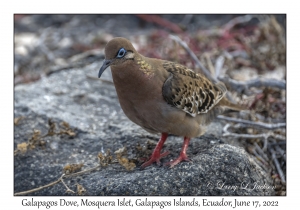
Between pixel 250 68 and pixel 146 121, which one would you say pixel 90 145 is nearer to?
pixel 146 121

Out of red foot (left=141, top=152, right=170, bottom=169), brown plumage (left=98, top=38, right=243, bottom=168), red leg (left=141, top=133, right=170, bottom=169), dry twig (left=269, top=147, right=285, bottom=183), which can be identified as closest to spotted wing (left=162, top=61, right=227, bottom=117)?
brown plumage (left=98, top=38, right=243, bottom=168)

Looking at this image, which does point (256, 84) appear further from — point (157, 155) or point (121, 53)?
point (121, 53)

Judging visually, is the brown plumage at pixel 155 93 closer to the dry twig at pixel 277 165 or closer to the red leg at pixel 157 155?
the red leg at pixel 157 155

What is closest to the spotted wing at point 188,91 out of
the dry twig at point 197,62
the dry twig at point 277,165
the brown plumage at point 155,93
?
the brown plumage at point 155,93

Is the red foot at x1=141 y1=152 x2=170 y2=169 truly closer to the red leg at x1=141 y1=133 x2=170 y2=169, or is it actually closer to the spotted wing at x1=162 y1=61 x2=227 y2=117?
the red leg at x1=141 y1=133 x2=170 y2=169

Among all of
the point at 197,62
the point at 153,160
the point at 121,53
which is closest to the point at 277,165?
the point at 153,160

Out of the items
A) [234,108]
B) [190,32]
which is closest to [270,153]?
[234,108]

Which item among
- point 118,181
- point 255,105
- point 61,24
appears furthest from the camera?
point 61,24
